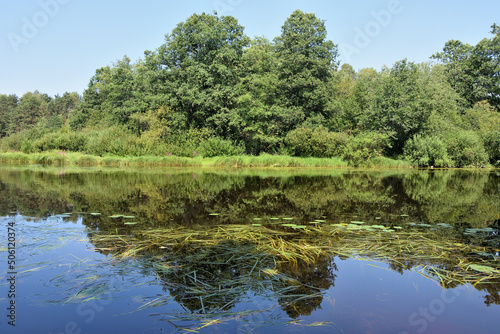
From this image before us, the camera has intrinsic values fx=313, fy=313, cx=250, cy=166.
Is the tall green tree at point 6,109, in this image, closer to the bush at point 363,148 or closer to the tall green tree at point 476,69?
the bush at point 363,148

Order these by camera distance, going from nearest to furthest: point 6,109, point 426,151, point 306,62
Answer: point 426,151
point 306,62
point 6,109

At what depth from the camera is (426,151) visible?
2798cm

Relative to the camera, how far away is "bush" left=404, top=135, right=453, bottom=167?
91.1 feet

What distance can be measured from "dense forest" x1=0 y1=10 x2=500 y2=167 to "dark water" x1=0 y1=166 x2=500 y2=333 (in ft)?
70.4

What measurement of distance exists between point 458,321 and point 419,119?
3049 centimetres

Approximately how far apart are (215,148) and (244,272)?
81.4ft

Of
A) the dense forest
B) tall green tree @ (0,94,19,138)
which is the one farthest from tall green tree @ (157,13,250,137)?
tall green tree @ (0,94,19,138)

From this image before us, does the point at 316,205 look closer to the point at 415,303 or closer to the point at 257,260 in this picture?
the point at 257,260

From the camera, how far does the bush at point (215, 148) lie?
28203 millimetres

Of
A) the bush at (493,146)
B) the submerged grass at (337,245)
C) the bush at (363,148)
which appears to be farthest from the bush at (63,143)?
the bush at (493,146)

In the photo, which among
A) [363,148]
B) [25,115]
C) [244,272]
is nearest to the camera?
[244,272]

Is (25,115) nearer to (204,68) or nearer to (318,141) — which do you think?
(204,68)

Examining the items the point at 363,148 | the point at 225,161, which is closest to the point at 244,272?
the point at 225,161

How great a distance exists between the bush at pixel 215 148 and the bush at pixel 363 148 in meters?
10.2
